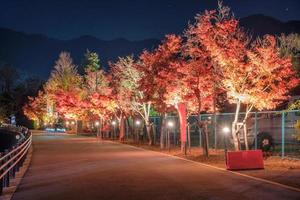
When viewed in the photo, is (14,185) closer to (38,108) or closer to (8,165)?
(8,165)

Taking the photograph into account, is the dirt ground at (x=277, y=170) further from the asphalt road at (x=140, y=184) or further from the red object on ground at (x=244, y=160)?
the asphalt road at (x=140, y=184)

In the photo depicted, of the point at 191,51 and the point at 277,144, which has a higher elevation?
the point at 191,51

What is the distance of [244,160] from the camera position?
19703 mm

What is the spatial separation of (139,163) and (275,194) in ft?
35.7

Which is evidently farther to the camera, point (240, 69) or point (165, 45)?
point (165, 45)

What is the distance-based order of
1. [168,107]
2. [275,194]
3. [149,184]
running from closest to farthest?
1. [275,194]
2. [149,184]
3. [168,107]

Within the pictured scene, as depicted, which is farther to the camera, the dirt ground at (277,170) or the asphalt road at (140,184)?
the dirt ground at (277,170)

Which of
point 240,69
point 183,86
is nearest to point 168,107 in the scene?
point 183,86

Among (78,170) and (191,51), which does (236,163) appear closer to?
(78,170)

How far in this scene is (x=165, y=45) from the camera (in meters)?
36.4

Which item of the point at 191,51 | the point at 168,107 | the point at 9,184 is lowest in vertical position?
the point at 9,184

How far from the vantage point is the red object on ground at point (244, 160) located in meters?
19.6

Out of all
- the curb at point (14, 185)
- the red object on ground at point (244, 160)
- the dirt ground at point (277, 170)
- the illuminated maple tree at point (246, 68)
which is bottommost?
the curb at point (14, 185)

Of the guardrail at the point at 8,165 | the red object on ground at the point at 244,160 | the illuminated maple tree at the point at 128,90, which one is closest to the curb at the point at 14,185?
the guardrail at the point at 8,165
